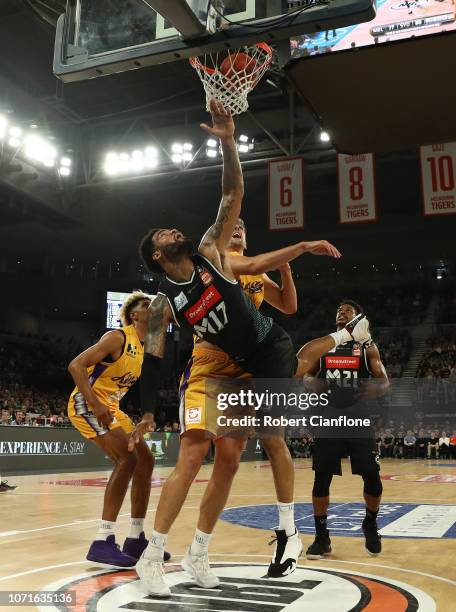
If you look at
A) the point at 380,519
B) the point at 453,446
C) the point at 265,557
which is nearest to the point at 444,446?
the point at 453,446

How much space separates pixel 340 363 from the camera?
16.9 feet

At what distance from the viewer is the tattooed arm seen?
143 inches

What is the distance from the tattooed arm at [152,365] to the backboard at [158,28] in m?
1.83

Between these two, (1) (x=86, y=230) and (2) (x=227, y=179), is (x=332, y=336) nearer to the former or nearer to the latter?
(2) (x=227, y=179)

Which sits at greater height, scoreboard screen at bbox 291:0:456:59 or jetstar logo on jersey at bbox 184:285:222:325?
scoreboard screen at bbox 291:0:456:59

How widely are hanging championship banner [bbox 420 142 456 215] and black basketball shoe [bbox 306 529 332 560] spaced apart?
1024cm

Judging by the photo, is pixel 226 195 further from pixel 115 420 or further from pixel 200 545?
pixel 200 545

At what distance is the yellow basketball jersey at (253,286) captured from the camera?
14.2ft

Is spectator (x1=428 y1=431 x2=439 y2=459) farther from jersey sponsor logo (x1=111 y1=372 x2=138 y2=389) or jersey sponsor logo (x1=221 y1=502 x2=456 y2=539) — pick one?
jersey sponsor logo (x1=111 y1=372 x2=138 y2=389)

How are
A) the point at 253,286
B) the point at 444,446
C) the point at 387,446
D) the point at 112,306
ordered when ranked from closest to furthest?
the point at 253,286
the point at 444,446
the point at 112,306
the point at 387,446

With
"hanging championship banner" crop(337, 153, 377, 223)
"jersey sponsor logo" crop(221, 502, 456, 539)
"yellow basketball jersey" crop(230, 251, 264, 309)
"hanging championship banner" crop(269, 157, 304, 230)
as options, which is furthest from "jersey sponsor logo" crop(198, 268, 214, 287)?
"hanging championship banner" crop(269, 157, 304, 230)

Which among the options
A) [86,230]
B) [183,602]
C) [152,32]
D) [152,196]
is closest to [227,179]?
[152,32]

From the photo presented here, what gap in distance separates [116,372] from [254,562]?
1.73 m

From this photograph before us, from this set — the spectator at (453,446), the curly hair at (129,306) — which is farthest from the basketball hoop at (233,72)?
the spectator at (453,446)
